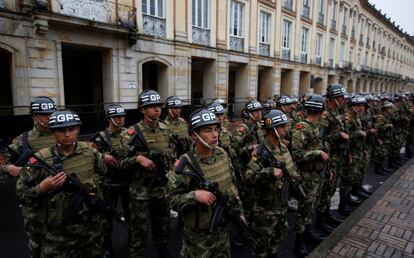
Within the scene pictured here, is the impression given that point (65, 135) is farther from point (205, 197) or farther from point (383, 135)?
point (383, 135)

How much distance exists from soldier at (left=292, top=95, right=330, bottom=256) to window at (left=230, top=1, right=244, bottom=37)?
13.1 meters

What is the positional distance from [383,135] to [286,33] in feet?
49.5

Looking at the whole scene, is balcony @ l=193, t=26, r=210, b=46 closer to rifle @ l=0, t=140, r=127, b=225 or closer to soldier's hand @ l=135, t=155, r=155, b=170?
soldier's hand @ l=135, t=155, r=155, b=170

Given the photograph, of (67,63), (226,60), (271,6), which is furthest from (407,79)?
(67,63)

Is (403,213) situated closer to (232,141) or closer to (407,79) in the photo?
(232,141)

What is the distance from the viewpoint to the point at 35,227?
9.61ft

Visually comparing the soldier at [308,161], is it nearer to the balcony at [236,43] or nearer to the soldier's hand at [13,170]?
the soldier's hand at [13,170]

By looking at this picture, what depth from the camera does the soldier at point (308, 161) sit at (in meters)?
3.91

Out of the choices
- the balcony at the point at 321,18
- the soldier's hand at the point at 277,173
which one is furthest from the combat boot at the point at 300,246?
the balcony at the point at 321,18

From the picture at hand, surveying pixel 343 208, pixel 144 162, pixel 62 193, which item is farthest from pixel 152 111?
pixel 343 208

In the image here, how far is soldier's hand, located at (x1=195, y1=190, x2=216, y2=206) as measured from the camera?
2383 millimetres

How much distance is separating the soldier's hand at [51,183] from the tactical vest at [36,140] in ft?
4.17

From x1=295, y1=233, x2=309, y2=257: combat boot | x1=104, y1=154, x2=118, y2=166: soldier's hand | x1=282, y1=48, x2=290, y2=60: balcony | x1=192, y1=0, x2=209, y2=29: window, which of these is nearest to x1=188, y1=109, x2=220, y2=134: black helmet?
x1=104, y1=154, x2=118, y2=166: soldier's hand

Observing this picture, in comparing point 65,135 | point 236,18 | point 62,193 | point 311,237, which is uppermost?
point 236,18
